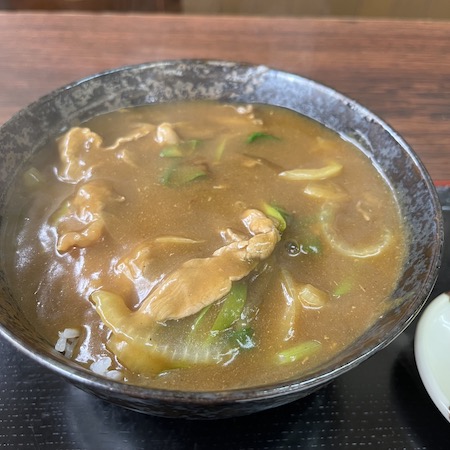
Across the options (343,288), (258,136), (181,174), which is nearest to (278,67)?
(258,136)

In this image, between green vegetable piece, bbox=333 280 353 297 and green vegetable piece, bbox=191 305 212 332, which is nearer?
green vegetable piece, bbox=191 305 212 332

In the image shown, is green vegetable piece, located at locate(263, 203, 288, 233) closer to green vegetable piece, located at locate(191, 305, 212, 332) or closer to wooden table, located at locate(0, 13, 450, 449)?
green vegetable piece, located at locate(191, 305, 212, 332)

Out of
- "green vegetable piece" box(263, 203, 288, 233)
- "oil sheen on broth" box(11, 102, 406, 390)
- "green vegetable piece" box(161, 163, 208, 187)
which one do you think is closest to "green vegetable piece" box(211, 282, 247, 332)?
"oil sheen on broth" box(11, 102, 406, 390)

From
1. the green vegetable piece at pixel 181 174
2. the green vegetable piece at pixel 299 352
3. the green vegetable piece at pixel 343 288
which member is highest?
the green vegetable piece at pixel 181 174

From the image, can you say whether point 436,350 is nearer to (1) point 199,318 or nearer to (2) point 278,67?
(1) point 199,318

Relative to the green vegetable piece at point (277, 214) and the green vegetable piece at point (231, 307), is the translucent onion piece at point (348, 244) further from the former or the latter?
the green vegetable piece at point (231, 307)

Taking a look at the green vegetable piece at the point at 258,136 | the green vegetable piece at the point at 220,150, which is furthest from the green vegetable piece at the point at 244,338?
the green vegetable piece at the point at 258,136
